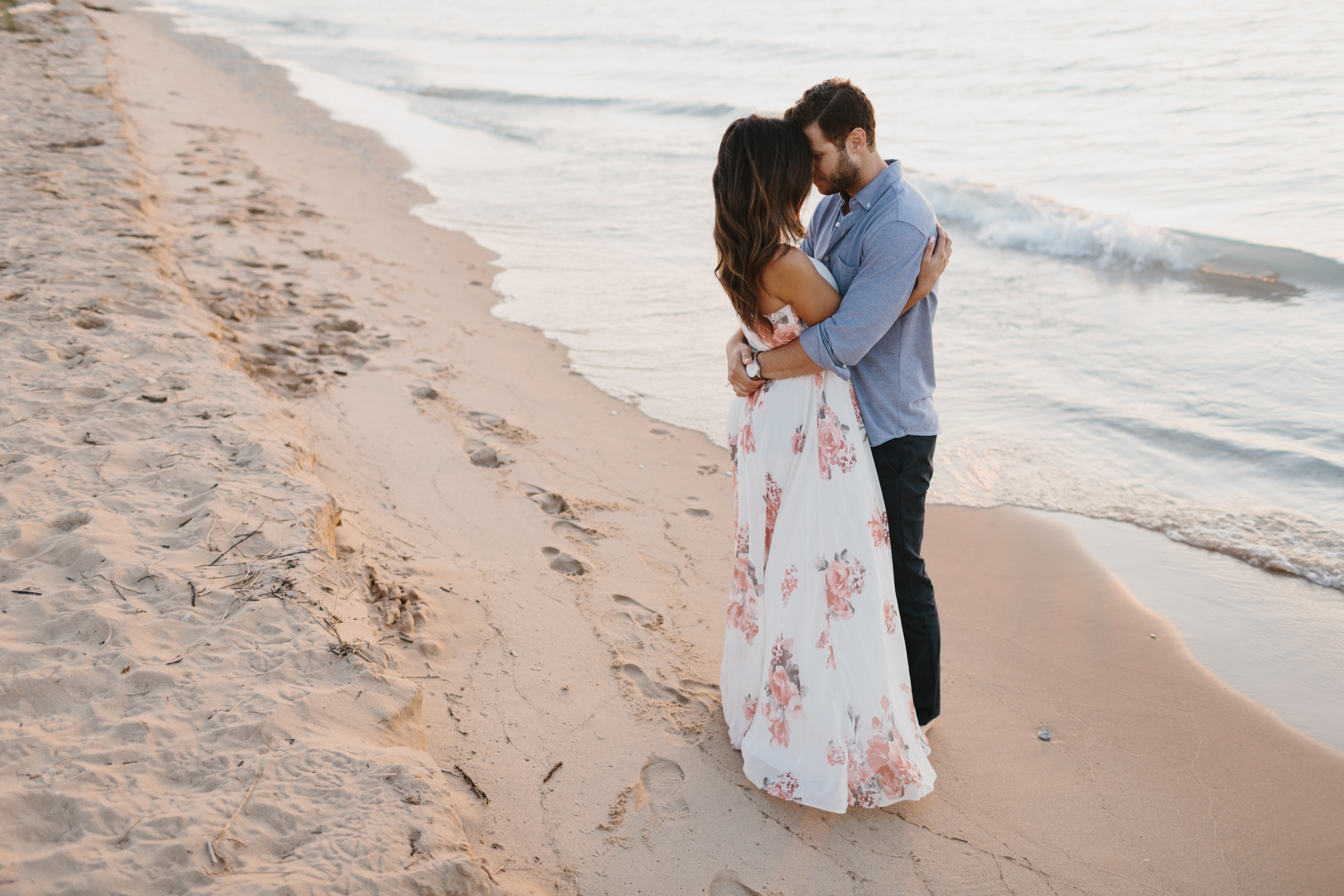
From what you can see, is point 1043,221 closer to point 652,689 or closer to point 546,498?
point 546,498

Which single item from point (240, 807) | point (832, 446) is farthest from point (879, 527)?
point (240, 807)

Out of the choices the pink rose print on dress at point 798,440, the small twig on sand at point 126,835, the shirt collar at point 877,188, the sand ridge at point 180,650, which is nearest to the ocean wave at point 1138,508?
the pink rose print on dress at point 798,440

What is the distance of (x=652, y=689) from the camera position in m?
2.93

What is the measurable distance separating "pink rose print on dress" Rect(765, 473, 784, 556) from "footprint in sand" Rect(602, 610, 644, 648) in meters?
0.80

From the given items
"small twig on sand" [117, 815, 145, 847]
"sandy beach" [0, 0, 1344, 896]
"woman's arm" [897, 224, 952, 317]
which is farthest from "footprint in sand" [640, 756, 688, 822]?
"woman's arm" [897, 224, 952, 317]

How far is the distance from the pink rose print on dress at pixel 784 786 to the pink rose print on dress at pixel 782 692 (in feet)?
0.29

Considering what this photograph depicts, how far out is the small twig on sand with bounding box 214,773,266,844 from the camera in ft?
5.99

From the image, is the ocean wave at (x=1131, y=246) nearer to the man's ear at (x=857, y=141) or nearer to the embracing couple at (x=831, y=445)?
the embracing couple at (x=831, y=445)

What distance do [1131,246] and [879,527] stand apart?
7141mm

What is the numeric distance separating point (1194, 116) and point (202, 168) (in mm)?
12843

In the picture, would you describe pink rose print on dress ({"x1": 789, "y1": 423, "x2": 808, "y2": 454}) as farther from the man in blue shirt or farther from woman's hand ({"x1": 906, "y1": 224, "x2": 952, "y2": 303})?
woman's hand ({"x1": 906, "y1": 224, "x2": 952, "y2": 303})

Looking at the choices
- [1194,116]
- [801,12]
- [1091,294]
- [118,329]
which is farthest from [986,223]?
[801,12]

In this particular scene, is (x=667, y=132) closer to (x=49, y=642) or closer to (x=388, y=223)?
(x=388, y=223)

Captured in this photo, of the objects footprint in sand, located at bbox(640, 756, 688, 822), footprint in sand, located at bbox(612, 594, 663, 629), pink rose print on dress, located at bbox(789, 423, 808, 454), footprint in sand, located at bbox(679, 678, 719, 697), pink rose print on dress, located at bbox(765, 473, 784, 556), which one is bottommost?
footprint in sand, located at bbox(640, 756, 688, 822)
